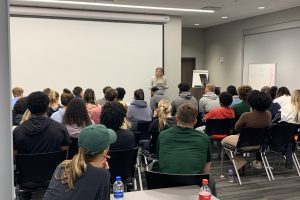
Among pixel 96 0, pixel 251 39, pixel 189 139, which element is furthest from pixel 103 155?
pixel 251 39

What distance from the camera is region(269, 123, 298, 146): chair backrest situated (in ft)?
15.7

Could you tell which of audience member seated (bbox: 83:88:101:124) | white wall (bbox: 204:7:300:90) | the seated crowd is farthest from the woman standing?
audience member seated (bbox: 83:88:101:124)

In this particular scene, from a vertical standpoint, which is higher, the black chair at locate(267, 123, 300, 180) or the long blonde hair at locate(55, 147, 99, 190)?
the long blonde hair at locate(55, 147, 99, 190)

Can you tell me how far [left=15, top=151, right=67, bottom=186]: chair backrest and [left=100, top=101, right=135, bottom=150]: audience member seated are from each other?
1.62 ft

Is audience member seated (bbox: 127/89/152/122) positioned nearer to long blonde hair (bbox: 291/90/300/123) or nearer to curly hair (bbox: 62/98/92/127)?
curly hair (bbox: 62/98/92/127)

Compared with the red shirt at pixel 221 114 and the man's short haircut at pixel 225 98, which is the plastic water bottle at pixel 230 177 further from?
the man's short haircut at pixel 225 98

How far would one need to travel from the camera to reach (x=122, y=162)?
3156 mm

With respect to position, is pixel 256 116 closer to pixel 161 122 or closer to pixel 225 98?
pixel 225 98

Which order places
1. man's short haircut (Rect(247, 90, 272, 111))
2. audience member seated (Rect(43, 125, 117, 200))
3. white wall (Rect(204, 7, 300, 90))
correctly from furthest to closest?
white wall (Rect(204, 7, 300, 90)) → man's short haircut (Rect(247, 90, 272, 111)) → audience member seated (Rect(43, 125, 117, 200))

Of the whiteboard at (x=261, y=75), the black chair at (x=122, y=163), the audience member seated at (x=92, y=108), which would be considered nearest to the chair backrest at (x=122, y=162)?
the black chair at (x=122, y=163)

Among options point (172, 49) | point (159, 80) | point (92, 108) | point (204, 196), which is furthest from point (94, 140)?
point (172, 49)

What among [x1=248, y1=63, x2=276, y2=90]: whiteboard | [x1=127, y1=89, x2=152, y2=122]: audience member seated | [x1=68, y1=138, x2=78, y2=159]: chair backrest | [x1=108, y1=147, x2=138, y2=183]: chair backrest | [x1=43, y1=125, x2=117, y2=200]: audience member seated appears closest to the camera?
[x1=43, y1=125, x2=117, y2=200]: audience member seated

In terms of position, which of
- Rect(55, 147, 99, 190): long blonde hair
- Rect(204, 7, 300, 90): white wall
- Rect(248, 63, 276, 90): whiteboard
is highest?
Rect(204, 7, 300, 90): white wall

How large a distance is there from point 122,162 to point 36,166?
0.76 m
